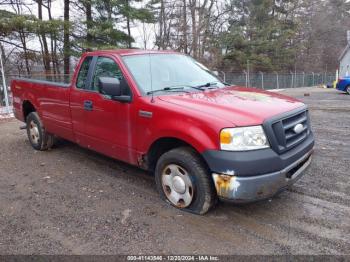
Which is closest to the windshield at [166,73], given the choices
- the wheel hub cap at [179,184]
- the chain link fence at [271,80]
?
the wheel hub cap at [179,184]

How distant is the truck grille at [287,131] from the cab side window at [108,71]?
182cm

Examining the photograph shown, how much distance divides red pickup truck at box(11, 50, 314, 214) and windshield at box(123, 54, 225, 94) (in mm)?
15

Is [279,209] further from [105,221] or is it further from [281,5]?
[281,5]

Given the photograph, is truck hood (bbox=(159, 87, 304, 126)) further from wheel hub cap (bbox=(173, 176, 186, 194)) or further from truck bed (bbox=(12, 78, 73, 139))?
truck bed (bbox=(12, 78, 73, 139))

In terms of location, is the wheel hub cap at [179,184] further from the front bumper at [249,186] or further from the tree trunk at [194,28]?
the tree trunk at [194,28]

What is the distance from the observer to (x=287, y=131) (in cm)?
340

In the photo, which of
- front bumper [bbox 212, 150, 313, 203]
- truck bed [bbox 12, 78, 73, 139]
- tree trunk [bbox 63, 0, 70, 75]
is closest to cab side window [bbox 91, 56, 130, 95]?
truck bed [bbox 12, 78, 73, 139]

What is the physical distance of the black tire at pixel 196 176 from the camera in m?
3.33

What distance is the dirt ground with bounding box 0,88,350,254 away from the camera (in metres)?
3.02

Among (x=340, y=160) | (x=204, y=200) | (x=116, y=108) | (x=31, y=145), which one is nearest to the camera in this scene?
(x=204, y=200)

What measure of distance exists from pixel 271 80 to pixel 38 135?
2552 cm

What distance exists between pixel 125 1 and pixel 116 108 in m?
16.2

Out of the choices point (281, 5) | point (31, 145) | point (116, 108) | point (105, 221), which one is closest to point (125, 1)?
point (31, 145)

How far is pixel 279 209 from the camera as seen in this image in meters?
3.70
